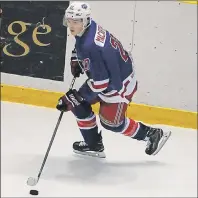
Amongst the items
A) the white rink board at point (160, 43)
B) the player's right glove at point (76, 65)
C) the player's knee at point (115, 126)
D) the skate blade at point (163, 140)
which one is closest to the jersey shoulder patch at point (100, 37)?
the player's right glove at point (76, 65)

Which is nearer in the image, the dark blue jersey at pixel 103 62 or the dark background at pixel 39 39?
the dark blue jersey at pixel 103 62

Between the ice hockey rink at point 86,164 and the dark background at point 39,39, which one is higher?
the dark background at point 39,39

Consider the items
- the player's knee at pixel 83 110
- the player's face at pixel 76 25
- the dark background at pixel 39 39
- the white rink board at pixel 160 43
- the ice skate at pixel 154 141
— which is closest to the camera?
the player's face at pixel 76 25

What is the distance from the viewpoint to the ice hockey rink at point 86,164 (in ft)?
10.3

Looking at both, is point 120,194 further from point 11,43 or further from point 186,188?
point 11,43

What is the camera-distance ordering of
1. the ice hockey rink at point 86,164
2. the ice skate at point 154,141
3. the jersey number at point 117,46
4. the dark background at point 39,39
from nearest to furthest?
the jersey number at point 117,46 < the ice hockey rink at point 86,164 < the ice skate at point 154,141 < the dark background at point 39,39

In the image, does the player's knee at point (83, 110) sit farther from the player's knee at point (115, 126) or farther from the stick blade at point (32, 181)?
the stick blade at point (32, 181)

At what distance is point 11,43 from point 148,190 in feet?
5.26

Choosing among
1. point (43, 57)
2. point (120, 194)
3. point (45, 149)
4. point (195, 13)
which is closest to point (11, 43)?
point (43, 57)

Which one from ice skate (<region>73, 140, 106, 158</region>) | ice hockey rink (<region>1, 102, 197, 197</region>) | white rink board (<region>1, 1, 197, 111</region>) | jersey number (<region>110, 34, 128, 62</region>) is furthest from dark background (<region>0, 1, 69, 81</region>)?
jersey number (<region>110, 34, 128, 62</region>)

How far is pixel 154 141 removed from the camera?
3434 mm

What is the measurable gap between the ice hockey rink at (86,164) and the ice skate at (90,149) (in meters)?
0.03

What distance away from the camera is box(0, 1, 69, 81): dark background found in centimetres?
403

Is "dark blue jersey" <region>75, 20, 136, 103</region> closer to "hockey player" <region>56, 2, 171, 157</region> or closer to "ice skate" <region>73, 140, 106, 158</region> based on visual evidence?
"hockey player" <region>56, 2, 171, 157</region>
